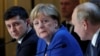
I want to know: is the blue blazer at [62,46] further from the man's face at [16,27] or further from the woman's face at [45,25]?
the man's face at [16,27]

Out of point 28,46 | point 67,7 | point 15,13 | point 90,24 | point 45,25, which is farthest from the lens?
point 67,7

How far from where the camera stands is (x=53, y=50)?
10.7ft

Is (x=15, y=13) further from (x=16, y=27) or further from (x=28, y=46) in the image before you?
(x=28, y=46)

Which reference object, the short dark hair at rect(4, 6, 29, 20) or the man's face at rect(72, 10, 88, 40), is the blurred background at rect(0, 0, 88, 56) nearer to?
the short dark hair at rect(4, 6, 29, 20)

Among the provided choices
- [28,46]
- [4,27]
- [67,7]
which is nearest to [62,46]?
[28,46]

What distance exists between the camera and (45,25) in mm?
3354

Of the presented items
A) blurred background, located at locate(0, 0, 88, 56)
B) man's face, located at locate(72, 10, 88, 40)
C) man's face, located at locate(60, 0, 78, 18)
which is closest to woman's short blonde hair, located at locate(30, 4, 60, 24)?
man's face, located at locate(72, 10, 88, 40)

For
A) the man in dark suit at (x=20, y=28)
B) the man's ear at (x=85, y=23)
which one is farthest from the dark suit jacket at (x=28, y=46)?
the man's ear at (x=85, y=23)

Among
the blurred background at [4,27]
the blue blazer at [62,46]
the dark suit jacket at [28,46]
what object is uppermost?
the blue blazer at [62,46]

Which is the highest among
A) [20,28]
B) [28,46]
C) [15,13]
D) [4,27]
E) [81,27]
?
[81,27]

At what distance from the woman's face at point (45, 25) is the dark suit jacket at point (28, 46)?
0.33 metres

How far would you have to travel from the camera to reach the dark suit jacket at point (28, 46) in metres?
3.66

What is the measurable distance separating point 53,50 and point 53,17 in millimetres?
277

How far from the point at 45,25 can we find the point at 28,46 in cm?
42
